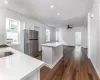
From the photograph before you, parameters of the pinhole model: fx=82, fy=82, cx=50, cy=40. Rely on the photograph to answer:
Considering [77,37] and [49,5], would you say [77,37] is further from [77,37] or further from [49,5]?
[49,5]

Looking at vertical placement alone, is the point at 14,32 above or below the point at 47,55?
above

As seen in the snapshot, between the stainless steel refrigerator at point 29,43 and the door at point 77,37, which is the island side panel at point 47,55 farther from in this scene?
the door at point 77,37

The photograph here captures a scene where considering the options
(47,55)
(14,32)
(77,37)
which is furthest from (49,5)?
(77,37)

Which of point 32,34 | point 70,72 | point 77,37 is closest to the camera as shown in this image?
point 70,72

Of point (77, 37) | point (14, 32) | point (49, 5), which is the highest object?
point (49, 5)

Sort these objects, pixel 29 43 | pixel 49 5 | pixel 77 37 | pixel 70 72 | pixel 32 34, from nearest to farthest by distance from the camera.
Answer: pixel 70 72 < pixel 49 5 < pixel 29 43 < pixel 32 34 < pixel 77 37

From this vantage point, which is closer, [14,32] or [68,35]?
[14,32]

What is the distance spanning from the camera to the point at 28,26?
6.00 meters

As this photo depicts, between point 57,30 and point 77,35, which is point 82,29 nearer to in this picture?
point 77,35

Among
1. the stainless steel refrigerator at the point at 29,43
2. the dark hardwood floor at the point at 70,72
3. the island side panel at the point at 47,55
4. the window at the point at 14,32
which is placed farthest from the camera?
the stainless steel refrigerator at the point at 29,43

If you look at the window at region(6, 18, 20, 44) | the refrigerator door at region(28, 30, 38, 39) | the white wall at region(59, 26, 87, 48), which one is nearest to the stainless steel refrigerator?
the refrigerator door at region(28, 30, 38, 39)

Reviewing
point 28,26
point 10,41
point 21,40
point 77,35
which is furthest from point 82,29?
point 10,41

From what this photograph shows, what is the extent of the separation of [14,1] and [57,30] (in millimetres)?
10445

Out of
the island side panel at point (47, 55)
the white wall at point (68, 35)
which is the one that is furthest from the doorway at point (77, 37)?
the island side panel at point (47, 55)
